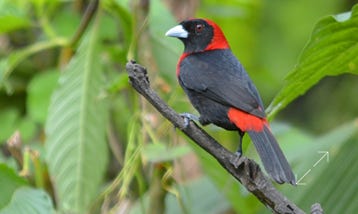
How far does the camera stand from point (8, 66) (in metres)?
3.40

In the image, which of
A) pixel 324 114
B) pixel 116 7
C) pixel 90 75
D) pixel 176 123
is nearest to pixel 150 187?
pixel 90 75

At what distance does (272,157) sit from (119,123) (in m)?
1.76

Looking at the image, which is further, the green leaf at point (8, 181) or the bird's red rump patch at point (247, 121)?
the green leaf at point (8, 181)

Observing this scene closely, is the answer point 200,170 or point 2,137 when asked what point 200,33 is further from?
point 200,170

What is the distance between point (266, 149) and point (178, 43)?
1.13 metres

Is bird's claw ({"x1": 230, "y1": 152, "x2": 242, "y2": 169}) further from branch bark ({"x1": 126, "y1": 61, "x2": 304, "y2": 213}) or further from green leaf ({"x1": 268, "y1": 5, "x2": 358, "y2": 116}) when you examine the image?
green leaf ({"x1": 268, "y1": 5, "x2": 358, "y2": 116})

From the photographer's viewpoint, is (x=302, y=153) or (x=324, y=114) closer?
(x=302, y=153)

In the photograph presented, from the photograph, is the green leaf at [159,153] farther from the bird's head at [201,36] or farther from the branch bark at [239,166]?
the branch bark at [239,166]

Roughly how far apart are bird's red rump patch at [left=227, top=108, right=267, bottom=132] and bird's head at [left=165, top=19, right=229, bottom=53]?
0.56 m

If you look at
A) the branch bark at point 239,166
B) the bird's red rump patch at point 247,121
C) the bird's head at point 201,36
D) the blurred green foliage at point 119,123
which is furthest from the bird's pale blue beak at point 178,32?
the branch bark at point 239,166

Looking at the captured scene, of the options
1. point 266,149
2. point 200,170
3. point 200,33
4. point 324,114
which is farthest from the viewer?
point 324,114

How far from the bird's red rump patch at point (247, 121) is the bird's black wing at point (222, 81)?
13mm

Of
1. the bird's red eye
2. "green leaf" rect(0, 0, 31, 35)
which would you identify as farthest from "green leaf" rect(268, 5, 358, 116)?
"green leaf" rect(0, 0, 31, 35)

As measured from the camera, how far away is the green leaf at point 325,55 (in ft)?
7.86
